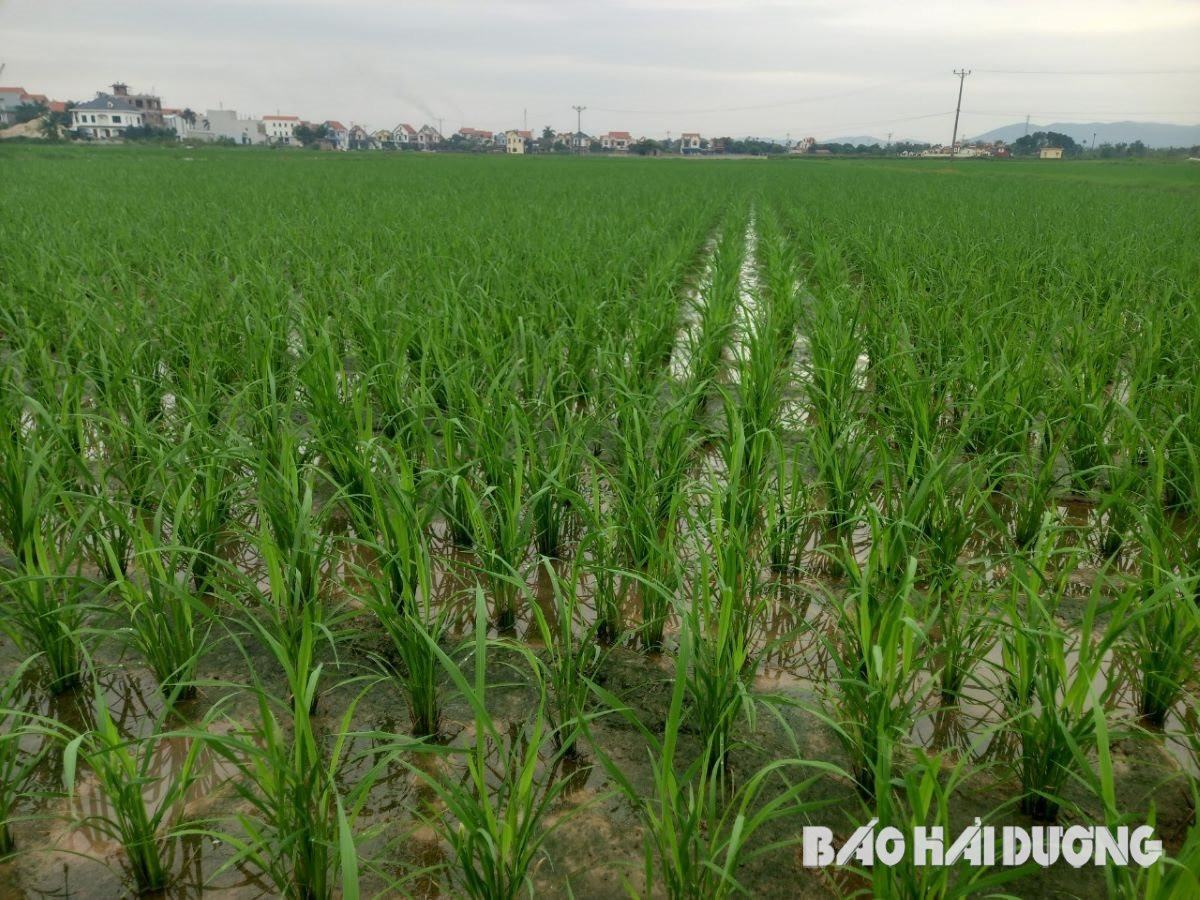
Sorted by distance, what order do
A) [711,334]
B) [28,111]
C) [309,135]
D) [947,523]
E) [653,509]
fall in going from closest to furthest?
[947,523] → [653,509] → [711,334] → [28,111] → [309,135]

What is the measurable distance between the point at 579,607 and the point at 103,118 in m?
97.9

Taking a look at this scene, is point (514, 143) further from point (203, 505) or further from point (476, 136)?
point (203, 505)

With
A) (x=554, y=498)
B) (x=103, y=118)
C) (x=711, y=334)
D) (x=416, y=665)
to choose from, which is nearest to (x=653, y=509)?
(x=554, y=498)

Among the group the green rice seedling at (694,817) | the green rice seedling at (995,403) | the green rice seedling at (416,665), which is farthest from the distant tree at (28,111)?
the green rice seedling at (694,817)

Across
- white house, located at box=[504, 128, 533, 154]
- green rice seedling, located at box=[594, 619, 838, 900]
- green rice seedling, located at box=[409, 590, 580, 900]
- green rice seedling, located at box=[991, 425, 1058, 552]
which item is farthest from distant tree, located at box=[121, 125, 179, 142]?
green rice seedling, located at box=[594, 619, 838, 900]

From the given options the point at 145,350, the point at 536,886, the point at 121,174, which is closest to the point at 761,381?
the point at 536,886

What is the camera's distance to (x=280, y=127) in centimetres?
10656

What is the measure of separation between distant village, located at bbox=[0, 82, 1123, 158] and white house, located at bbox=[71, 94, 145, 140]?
0.33ft

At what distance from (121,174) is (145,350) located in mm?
19863

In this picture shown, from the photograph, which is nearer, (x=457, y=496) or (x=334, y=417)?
(x=457, y=496)

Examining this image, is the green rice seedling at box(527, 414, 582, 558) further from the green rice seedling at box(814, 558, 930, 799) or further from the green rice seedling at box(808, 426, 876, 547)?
the green rice seedling at box(814, 558, 930, 799)

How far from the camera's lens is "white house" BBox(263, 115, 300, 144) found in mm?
104438

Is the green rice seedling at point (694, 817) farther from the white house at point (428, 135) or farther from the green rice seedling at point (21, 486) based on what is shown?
the white house at point (428, 135)

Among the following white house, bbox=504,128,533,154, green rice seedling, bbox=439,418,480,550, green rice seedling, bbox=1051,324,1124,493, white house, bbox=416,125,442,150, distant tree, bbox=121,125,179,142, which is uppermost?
white house, bbox=416,125,442,150
